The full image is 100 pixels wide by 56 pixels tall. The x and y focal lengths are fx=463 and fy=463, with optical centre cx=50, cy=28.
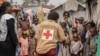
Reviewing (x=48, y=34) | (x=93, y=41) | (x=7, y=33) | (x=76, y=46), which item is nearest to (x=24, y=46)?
(x=76, y=46)

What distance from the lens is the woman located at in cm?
1029

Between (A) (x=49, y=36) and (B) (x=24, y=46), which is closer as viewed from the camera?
(A) (x=49, y=36)

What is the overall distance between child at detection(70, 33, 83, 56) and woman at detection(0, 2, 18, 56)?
5.47 meters

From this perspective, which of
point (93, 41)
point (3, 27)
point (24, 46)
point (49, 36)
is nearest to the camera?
point (3, 27)

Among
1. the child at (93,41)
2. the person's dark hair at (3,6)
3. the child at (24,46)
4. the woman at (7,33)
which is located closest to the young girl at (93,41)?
the child at (93,41)

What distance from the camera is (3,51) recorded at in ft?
34.1

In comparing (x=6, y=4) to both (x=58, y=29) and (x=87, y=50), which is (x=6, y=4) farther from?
(x=87, y=50)

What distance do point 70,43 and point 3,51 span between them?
Answer: 566 cm

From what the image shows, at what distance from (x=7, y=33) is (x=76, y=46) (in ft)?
18.5

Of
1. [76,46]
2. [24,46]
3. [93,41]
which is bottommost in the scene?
[76,46]

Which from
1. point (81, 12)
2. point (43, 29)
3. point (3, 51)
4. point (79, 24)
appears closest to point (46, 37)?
point (43, 29)

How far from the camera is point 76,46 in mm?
15695

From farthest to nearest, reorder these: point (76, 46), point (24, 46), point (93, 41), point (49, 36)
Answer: point (76, 46)
point (24, 46)
point (93, 41)
point (49, 36)

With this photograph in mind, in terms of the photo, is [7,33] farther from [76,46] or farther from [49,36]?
[76,46]
